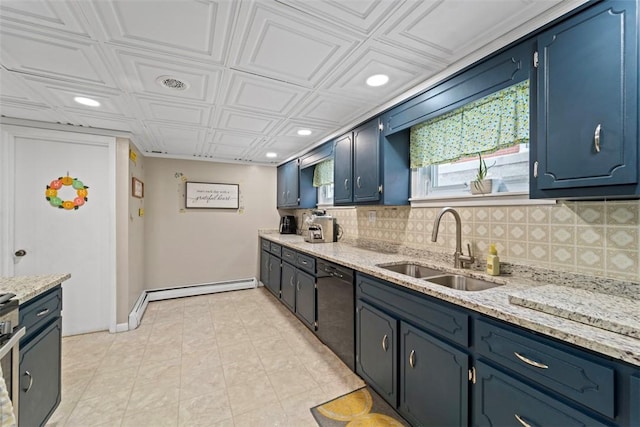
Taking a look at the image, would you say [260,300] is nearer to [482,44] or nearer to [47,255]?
[47,255]

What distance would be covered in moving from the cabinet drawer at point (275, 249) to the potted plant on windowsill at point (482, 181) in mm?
2565

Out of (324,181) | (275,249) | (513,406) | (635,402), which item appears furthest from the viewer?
(275,249)

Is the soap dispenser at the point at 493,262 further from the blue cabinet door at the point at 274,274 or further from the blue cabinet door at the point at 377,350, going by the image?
the blue cabinet door at the point at 274,274

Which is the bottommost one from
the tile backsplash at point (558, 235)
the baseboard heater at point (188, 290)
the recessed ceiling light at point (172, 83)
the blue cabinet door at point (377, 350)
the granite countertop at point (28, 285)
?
the baseboard heater at point (188, 290)

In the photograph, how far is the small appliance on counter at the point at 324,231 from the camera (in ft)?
11.4

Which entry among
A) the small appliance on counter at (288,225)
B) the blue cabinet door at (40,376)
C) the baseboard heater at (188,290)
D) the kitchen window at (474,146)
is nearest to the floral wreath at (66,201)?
the baseboard heater at (188,290)

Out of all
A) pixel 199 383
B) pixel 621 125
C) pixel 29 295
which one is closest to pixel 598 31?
pixel 621 125

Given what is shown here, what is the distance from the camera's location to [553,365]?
3.04 ft

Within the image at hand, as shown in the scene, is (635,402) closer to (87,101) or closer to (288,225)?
(87,101)

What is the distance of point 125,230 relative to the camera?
3062mm

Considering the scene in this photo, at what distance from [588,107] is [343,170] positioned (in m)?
1.98

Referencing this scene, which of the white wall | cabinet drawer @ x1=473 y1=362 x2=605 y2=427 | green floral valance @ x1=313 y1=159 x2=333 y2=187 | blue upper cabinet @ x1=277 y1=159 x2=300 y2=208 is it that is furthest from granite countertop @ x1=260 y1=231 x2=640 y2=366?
the white wall

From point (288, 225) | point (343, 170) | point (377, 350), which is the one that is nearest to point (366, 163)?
point (343, 170)

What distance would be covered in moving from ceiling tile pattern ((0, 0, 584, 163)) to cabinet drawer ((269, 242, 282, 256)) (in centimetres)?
185
